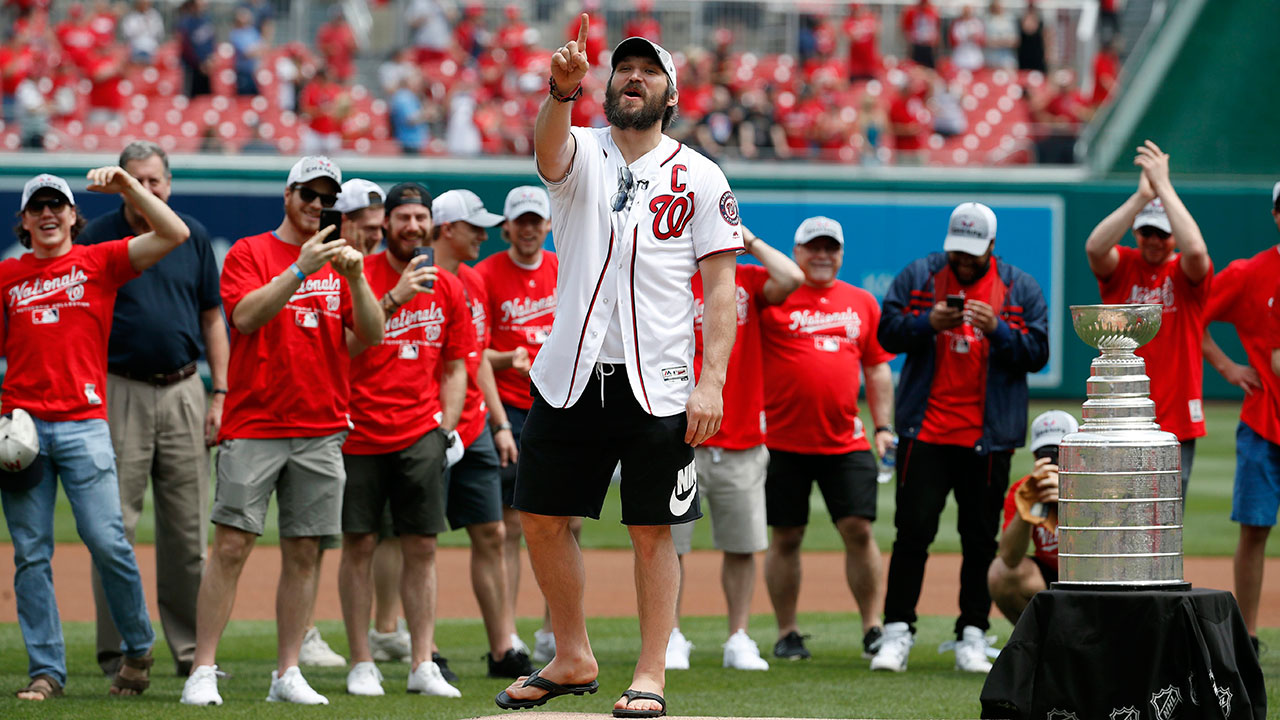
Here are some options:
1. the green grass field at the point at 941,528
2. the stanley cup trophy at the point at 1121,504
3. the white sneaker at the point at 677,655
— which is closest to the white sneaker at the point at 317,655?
A: the white sneaker at the point at 677,655

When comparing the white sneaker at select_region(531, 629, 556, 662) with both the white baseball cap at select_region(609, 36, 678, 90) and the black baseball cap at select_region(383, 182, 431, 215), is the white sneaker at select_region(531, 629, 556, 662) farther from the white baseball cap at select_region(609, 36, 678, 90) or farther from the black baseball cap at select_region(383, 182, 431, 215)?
the white baseball cap at select_region(609, 36, 678, 90)

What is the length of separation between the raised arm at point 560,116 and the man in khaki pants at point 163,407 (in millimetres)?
3193

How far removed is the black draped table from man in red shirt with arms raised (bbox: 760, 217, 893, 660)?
333 cm

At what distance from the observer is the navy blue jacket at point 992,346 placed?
306 inches

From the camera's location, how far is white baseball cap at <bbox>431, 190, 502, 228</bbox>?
8117 millimetres

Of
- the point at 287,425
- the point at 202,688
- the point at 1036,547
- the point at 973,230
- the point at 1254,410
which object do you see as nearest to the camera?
the point at 202,688

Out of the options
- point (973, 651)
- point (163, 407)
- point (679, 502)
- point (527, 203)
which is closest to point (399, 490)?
point (163, 407)

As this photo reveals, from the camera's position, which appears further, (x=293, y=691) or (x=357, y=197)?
(x=357, y=197)

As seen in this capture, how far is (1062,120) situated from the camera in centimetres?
2047

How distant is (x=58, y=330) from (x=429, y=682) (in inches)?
87.9

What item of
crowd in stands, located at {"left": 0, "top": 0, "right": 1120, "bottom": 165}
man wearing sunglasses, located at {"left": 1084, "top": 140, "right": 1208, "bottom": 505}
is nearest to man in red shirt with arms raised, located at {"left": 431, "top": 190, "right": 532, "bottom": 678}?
man wearing sunglasses, located at {"left": 1084, "top": 140, "right": 1208, "bottom": 505}

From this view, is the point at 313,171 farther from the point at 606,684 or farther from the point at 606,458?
the point at 606,684

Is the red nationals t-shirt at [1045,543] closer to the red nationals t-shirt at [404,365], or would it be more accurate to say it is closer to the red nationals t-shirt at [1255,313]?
the red nationals t-shirt at [1255,313]

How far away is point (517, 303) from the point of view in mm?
8445
